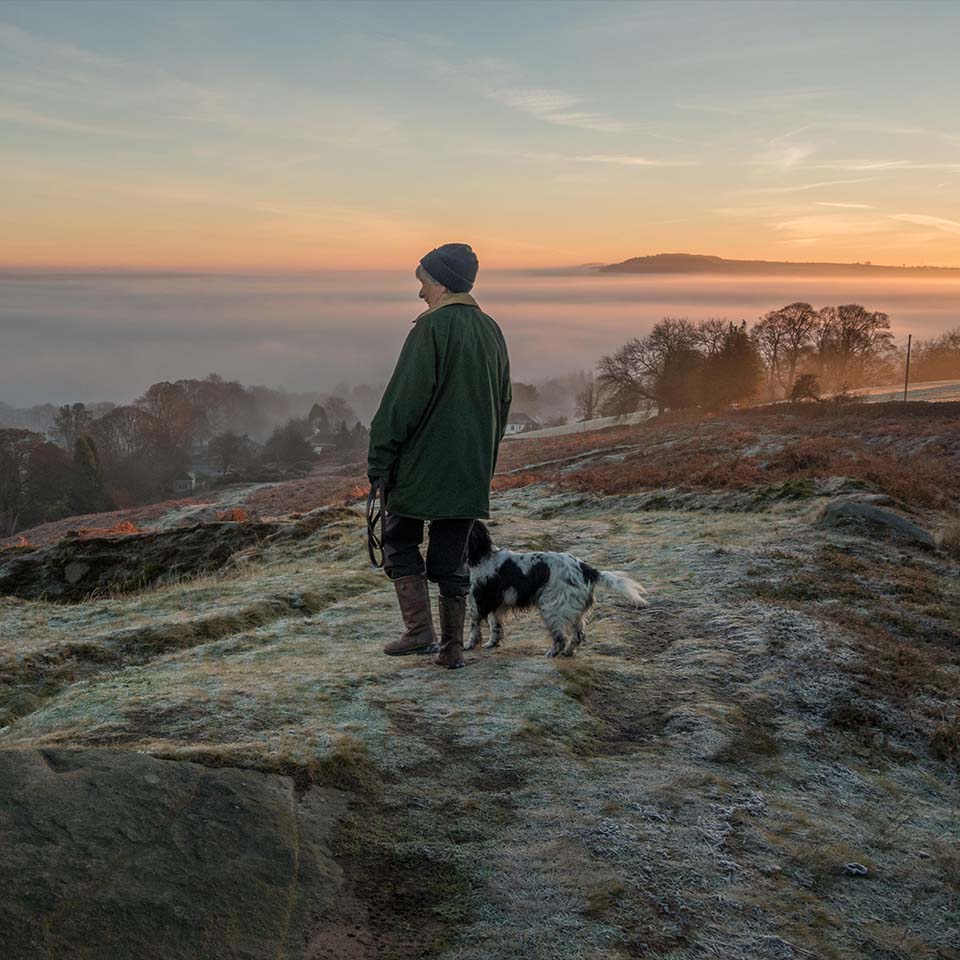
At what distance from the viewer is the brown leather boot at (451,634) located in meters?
6.59

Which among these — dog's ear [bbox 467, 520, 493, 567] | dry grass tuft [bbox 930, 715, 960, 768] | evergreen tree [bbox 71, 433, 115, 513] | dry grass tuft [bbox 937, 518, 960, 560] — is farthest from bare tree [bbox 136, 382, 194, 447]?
dry grass tuft [bbox 930, 715, 960, 768]

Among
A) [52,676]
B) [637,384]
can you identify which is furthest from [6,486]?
[52,676]

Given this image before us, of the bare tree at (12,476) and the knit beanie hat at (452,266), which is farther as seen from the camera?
the bare tree at (12,476)

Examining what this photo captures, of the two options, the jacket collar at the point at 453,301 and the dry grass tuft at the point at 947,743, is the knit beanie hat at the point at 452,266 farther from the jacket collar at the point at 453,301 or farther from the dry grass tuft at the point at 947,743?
the dry grass tuft at the point at 947,743

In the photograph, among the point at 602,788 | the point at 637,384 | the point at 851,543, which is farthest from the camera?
A: the point at 637,384

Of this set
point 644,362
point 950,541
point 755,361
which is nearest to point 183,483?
point 644,362

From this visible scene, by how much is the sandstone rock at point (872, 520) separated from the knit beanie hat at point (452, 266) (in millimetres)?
9084

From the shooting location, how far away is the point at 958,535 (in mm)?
11984

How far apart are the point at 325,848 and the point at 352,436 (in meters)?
124

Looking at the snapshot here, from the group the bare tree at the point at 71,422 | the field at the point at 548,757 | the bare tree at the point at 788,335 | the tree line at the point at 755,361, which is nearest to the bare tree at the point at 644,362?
the tree line at the point at 755,361

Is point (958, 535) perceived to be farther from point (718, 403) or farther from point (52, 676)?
point (718, 403)

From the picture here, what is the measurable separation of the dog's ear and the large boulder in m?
3.46

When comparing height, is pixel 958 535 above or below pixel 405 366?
below

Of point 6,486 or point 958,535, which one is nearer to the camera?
point 958,535
